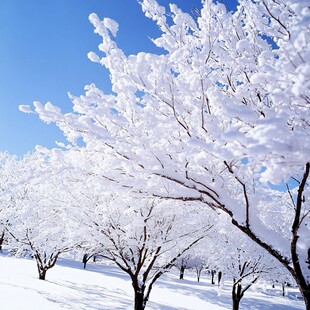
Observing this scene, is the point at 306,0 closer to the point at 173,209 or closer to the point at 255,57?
the point at 255,57

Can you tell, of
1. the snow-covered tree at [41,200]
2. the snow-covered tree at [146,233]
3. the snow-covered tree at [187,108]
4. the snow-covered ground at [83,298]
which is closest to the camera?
the snow-covered tree at [187,108]

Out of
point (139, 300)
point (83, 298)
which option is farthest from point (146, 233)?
point (83, 298)

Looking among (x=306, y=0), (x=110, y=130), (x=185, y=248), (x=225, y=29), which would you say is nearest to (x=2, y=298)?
(x=185, y=248)

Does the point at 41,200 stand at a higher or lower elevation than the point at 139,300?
higher

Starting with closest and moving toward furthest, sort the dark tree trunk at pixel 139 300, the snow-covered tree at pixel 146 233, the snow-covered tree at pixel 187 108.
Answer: the snow-covered tree at pixel 187 108
the snow-covered tree at pixel 146 233
the dark tree trunk at pixel 139 300

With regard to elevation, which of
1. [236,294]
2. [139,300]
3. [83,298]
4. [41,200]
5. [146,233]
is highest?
[41,200]

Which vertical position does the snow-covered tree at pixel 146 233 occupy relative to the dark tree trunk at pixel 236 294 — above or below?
above

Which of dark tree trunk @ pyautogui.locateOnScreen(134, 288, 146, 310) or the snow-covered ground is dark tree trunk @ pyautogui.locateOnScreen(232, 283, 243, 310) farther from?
dark tree trunk @ pyautogui.locateOnScreen(134, 288, 146, 310)

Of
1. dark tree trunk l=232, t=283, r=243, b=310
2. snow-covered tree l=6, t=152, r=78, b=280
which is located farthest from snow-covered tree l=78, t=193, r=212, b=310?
dark tree trunk l=232, t=283, r=243, b=310

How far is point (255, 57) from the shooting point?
3572mm

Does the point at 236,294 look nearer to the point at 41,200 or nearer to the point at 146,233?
the point at 146,233

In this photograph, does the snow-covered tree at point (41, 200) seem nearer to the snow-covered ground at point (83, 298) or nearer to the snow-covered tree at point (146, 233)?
the snow-covered tree at point (146, 233)

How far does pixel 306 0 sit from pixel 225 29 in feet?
5.75

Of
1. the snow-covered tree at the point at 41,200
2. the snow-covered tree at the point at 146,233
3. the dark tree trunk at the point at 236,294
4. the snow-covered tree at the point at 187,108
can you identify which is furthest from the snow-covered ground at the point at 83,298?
the snow-covered tree at the point at 187,108
